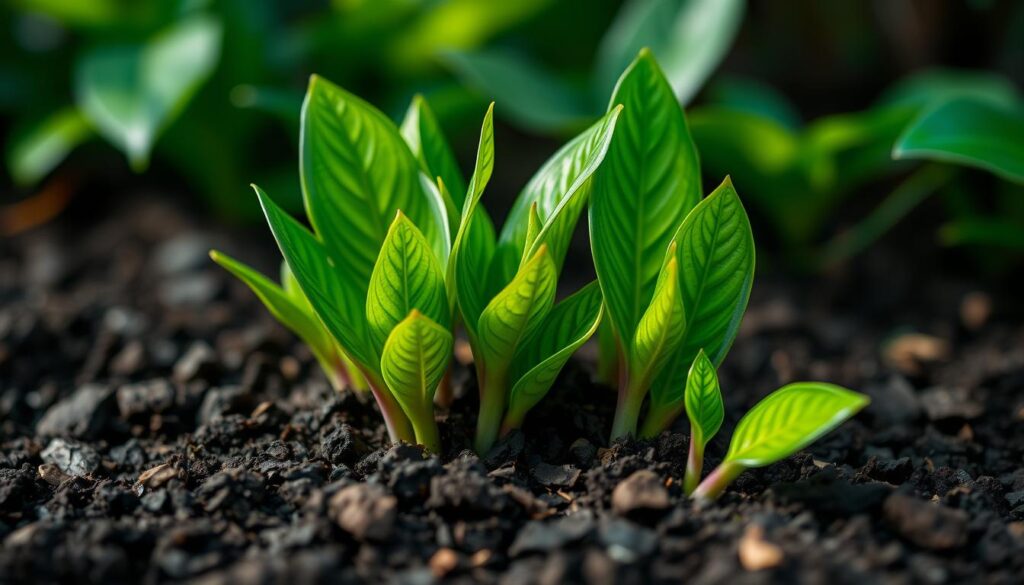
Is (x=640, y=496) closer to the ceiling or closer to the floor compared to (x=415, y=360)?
closer to the floor

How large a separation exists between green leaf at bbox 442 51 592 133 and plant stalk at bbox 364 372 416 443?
962 millimetres

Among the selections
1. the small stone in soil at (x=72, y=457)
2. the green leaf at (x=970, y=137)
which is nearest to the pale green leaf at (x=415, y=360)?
the small stone in soil at (x=72, y=457)

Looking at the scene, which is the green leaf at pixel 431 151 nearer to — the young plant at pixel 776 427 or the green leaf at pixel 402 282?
the green leaf at pixel 402 282

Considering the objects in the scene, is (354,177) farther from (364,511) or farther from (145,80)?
(145,80)

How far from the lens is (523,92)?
6.93 ft

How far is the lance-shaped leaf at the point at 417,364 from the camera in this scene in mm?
1016

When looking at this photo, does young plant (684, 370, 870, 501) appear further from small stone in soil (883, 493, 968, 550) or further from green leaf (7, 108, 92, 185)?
green leaf (7, 108, 92, 185)

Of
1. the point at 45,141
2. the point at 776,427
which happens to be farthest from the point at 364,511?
the point at 45,141

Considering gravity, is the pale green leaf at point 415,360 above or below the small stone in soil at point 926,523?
above

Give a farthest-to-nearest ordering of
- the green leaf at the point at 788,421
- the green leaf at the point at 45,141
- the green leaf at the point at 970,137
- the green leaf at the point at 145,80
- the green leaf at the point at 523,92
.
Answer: the green leaf at the point at 45,141
the green leaf at the point at 523,92
the green leaf at the point at 145,80
the green leaf at the point at 970,137
the green leaf at the point at 788,421

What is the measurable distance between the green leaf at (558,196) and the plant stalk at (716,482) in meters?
0.28

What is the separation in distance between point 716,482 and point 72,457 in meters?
0.79

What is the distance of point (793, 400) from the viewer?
38.4 inches

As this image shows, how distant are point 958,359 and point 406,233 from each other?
1.29 meters
